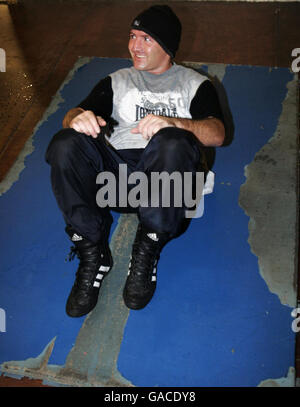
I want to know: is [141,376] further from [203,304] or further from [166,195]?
[166,195]

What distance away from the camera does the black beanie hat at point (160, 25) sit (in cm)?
174

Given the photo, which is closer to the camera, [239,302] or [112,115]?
[239,302]

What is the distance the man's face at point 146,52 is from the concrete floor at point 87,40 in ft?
3.80

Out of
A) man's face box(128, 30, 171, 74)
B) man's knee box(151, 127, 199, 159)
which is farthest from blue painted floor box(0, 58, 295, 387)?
man's face box(128, 30, 171, 74)

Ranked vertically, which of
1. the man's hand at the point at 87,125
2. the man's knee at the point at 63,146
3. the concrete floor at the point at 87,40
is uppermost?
the concrete floor at the point at 87,40

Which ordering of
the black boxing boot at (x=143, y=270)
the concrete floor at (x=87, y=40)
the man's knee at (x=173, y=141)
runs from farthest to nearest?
the concrete floor at (x=87, y=40) → the black boxing boot at (x=143, y=270) → the man's knee at (x=173, y=141)

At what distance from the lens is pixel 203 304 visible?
1.71 m

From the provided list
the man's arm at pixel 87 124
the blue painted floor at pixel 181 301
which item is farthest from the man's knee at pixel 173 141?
the blue painted floor at pixel 181 301

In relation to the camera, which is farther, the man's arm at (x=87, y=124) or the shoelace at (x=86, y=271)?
the shoelace at (x=86, y=271)

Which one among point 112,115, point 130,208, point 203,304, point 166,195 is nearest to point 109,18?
point 112,115

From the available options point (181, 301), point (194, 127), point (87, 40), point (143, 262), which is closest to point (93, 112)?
point (194, 127)

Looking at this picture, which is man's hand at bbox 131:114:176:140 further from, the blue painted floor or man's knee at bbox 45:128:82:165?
the blue painted floor

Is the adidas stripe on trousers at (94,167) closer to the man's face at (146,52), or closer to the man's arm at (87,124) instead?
the man's arm at (87,124)
